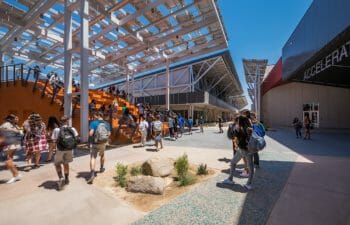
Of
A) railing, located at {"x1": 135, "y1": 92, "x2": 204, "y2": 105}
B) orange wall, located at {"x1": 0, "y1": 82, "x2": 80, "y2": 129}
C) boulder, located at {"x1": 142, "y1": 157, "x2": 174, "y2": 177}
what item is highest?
railing, located at {"x1": 135, "y1": 92, "x2": 204, "y2": 105}

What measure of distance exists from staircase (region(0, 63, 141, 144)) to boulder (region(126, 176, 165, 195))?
246 inches

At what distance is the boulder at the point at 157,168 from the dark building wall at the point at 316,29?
740 centimetres

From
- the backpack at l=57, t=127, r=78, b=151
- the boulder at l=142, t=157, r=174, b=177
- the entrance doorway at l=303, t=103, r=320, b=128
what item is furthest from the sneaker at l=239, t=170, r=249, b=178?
the entrance doorway at l=303, t=103, r=320, b=128

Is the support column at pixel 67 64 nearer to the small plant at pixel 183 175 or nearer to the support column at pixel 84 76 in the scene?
the support column at pixel 84 76

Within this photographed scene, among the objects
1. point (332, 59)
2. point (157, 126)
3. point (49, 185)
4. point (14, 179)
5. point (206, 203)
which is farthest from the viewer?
point (332, 59)

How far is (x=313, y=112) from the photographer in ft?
70.8

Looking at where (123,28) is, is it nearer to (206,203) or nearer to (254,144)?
(254,144)

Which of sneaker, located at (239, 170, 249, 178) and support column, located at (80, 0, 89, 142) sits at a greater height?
support column, located at (80, 0, 89, 142)

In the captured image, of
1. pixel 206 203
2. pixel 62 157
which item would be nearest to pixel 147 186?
pixel 206 203

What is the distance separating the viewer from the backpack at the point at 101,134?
4832 millimetres

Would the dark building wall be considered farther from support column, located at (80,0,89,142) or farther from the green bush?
support column, located at (80,0,89,142)

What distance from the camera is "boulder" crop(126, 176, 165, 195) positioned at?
3995 millimetres

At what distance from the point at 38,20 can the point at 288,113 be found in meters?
26.5

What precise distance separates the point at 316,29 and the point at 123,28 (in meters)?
10.2
